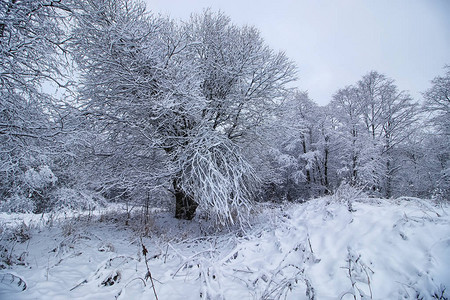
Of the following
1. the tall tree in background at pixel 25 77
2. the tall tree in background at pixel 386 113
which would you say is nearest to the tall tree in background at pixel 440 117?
the tall tree in background at pixel 386 113

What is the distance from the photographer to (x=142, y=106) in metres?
5.54

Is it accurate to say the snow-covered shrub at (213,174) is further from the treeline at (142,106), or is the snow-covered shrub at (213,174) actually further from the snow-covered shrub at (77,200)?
the snow-covered shrub at (77,200)

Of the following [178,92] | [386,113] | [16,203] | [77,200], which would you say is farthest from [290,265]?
[386,113]

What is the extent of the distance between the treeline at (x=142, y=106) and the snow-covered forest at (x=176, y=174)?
0.05 m

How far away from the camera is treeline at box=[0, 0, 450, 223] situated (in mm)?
3551

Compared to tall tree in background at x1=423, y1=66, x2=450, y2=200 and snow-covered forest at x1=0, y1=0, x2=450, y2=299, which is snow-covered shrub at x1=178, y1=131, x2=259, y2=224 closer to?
snow-covered forest at x1=0, y1=0, x2=450, y2=299

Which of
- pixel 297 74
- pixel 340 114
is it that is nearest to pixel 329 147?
pixel 340 114

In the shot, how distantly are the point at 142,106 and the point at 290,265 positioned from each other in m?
5.09

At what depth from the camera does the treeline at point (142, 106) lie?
11.6 feet

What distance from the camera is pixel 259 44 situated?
700 cm

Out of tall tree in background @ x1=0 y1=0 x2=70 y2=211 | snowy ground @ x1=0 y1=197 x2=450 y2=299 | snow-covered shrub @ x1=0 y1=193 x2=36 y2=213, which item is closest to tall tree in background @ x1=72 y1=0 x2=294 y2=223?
tall tree in background @ x1=0 y1=0 x2=70 y2=211

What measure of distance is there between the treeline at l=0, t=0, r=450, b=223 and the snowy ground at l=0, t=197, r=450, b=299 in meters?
1.25

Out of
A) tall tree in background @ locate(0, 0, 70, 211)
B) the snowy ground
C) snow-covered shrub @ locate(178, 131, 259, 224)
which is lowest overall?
the snowy ground

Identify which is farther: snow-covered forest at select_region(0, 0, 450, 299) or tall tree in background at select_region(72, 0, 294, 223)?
tall tree in background at select_region(72, 0, 294, 223)
